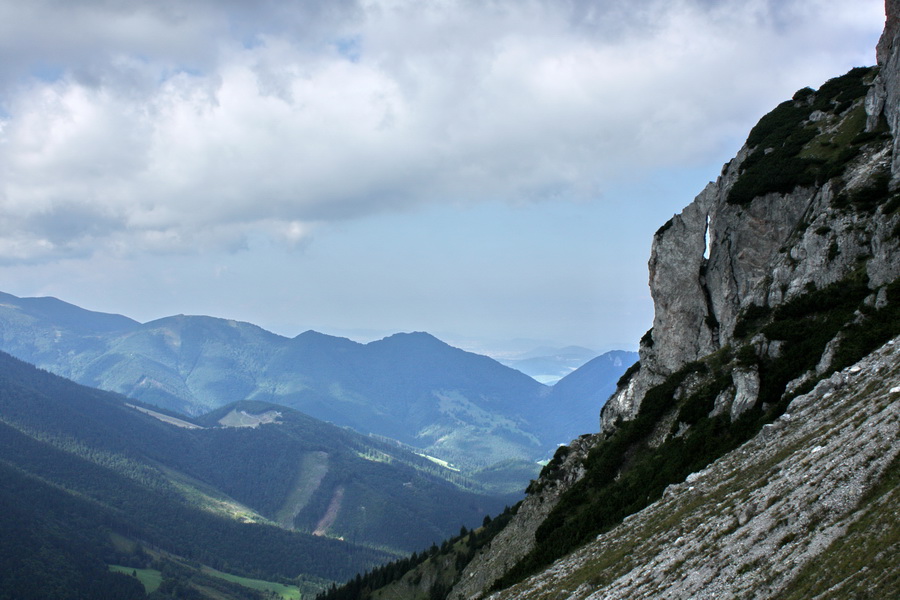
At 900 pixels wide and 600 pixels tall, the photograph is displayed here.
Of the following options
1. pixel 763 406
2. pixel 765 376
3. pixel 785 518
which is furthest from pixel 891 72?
pixel 785 518

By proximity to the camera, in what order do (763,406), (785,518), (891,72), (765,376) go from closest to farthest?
(785,518) → (763,406) → (765,376) → (891,72)

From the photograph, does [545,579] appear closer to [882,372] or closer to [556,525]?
[556,525]

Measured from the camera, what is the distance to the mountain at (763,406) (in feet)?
96.7

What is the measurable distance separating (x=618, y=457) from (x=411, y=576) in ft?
275

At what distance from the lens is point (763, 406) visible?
53125 mm

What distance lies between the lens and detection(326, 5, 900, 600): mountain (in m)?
29.5

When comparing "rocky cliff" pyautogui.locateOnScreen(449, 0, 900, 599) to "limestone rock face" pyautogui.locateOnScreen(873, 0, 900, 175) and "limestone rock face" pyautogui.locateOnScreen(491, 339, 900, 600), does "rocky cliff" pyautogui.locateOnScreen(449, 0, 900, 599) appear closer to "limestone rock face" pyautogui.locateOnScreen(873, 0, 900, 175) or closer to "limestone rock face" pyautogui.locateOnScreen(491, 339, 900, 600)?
"limestone rock face" pyautogui.locateOnScreen(491, 339, 900, 600)

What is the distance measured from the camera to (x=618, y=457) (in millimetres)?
72812

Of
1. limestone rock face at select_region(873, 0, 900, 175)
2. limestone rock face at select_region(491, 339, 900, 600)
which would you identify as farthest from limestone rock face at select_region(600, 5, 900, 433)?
limestone rock face at select_region(491, 339, 900, 600)

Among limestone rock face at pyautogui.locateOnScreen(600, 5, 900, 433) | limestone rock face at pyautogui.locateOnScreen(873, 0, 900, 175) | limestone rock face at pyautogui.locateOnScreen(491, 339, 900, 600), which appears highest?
limestone rock face at pyautogui.locateOnScreen(873, 0, 900, 175)

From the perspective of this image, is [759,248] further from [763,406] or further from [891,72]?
[763,406]

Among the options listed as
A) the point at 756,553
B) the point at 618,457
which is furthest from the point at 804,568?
the point at 618,457

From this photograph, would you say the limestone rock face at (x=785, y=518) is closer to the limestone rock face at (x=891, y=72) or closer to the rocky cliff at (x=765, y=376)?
the rocky cliff at (x=765, y=376)

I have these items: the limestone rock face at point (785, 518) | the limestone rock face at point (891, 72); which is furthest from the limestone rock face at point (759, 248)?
the limestone rock face at point (785, 518)
